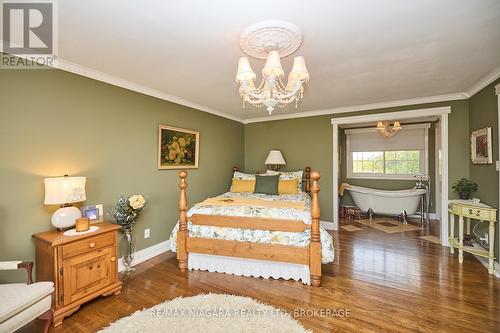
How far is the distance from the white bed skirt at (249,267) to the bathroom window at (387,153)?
14.2 feet

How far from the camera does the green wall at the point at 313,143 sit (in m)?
3.58

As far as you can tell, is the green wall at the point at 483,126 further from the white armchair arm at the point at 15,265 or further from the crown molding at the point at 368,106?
the white armchair arm at the point at 15,265

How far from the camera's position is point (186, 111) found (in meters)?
3.89

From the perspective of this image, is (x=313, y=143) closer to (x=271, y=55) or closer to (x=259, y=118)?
(x=259, y=118)

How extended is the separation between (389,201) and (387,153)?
4.55 feet

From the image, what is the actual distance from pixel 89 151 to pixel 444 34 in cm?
353

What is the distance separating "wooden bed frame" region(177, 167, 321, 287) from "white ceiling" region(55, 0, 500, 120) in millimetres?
1229

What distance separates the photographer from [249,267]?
2732mm

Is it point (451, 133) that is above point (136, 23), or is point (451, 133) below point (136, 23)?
below

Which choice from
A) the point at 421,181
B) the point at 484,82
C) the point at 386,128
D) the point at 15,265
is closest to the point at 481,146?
the point at 484,82

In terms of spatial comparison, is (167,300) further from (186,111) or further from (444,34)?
(444,34)

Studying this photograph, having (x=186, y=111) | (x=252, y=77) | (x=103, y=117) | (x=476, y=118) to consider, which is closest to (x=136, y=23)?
(x=252, y=77)

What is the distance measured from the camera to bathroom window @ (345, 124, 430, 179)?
18.2 feet

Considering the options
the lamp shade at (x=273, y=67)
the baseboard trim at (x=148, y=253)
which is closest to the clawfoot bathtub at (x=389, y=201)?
the baseboard trim at (x=148, y=253)
